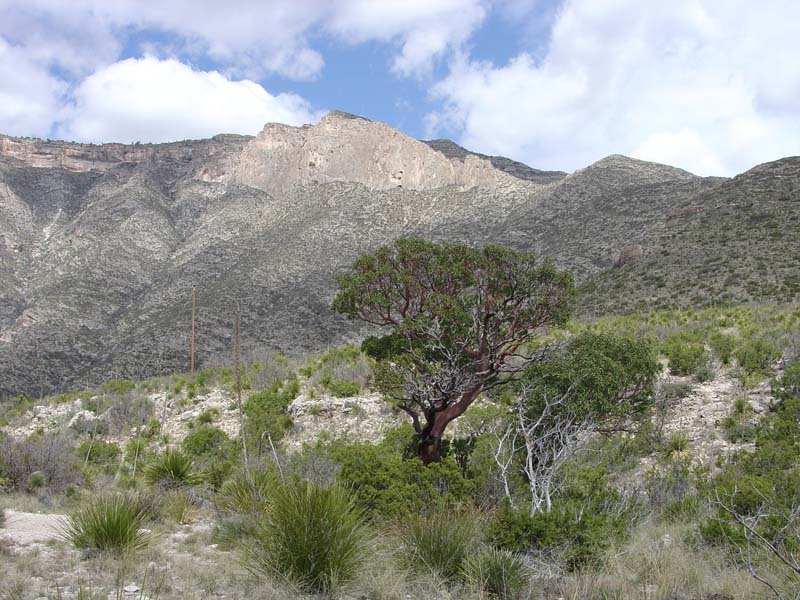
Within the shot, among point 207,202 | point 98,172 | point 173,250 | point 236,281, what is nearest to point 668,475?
point 236,281

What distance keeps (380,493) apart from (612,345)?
17.7 feet

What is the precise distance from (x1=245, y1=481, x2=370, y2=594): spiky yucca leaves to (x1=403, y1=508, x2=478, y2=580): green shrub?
46 centimetres

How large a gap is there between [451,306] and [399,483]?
3.29 m

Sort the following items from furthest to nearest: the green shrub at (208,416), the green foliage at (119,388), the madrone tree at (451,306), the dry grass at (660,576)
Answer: the green foliage at (119,388)
the green shrub at (208,416)
the madrone tree at (451,306)
the dry grass at (660,576)

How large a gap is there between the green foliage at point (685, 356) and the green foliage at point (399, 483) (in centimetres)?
933

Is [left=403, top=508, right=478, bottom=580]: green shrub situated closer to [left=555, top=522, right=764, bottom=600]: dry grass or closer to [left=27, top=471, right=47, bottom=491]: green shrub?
[left=555, top=522, right=764, bottom=600]: dry grass

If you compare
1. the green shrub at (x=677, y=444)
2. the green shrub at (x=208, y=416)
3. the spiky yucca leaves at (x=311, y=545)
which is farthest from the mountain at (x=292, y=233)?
the spiky yucca leaves at (x=311, y=545)

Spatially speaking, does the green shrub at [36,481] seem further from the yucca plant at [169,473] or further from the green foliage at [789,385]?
the green foliage at [789,385]

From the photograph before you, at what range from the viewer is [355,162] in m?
65.5

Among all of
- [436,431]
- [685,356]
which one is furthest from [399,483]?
[685,356]

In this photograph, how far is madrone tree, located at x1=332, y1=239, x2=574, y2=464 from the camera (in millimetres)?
10383

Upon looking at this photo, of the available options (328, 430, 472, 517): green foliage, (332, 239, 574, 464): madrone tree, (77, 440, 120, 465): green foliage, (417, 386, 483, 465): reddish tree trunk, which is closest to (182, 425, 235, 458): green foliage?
(77, 440, 120, 465): green foliage

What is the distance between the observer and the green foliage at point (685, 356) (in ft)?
51.7

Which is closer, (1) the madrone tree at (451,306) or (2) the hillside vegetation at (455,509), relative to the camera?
(2) the hillside vegetation at (455,509)
